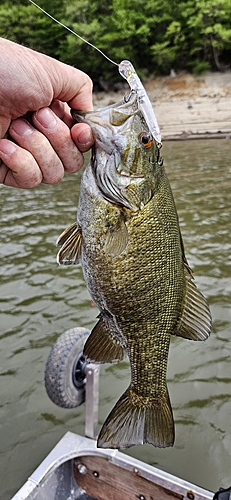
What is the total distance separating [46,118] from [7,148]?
206mm

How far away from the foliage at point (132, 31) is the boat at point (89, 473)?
2664 cm

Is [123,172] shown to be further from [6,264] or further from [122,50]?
[122,50]

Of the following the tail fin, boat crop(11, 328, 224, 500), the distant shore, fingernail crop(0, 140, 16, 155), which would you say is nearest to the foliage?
the distant shore

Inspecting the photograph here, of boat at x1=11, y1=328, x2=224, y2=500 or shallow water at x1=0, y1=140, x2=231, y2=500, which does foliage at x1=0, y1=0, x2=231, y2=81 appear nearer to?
shallow water at x1=0, y1=140, x2=231, y2=500

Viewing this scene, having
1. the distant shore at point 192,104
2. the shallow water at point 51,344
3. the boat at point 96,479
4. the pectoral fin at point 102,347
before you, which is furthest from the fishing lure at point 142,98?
the distant shore at point 192,104

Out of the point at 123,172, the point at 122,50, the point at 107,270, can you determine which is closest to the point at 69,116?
the point at 123,172

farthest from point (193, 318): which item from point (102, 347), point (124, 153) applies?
point (124, 153)

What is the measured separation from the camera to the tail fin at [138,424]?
5.72ft

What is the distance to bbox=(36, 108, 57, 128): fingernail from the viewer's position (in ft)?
5.65

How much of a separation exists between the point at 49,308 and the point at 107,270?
13.5ft

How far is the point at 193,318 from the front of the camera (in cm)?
183

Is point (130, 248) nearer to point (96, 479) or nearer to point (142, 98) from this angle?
point (142, 98)

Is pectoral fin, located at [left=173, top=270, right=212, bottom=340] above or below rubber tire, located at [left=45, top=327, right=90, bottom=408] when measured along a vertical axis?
above

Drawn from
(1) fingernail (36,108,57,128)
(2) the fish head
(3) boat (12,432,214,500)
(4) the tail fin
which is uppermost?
(1) fingernail (36,108,57,128)
